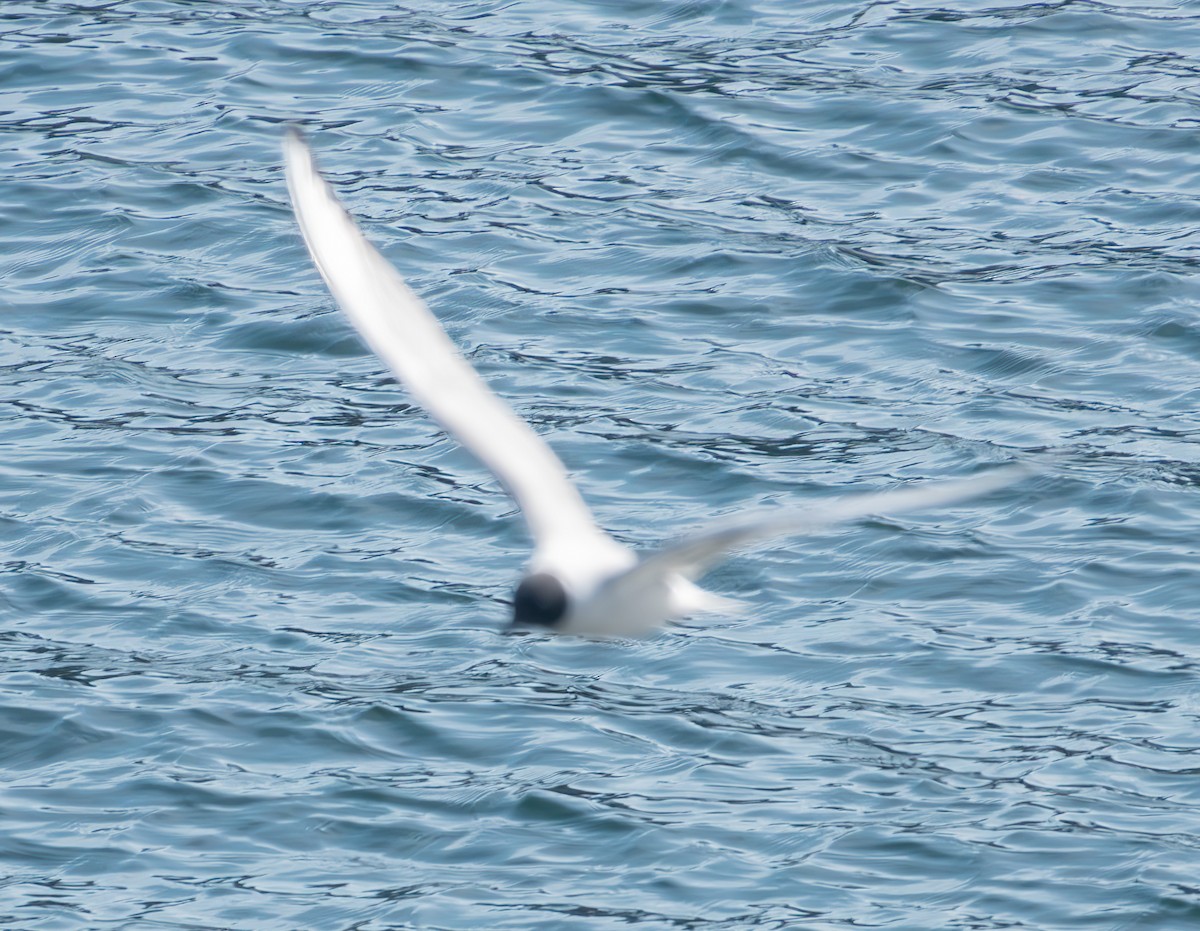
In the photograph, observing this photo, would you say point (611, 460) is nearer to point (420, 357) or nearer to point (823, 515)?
point (420, 357)

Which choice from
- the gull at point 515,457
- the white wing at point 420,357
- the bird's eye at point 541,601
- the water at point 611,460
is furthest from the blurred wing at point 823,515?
the water at point 611,460

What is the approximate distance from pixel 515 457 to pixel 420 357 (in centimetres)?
43

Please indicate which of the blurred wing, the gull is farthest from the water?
the blurred wing

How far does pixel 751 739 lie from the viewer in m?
8.97

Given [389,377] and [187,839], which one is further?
[389,377]

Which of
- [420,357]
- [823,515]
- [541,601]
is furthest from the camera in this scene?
[420,357]

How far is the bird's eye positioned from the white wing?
44 centimetres

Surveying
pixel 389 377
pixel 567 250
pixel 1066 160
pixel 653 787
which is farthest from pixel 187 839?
pixel 1066 160

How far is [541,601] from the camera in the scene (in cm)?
688

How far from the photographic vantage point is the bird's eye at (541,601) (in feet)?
22.6

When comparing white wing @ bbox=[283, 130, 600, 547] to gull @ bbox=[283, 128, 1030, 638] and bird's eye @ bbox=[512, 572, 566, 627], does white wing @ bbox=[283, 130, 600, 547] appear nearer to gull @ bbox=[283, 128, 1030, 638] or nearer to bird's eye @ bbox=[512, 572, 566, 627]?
gull @ bbox=[283, 128, 1030, 638]

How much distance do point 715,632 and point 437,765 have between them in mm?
1418

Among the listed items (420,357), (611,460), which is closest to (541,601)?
(420,357)

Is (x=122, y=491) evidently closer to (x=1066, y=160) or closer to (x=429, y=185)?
(x=429, y=185)
